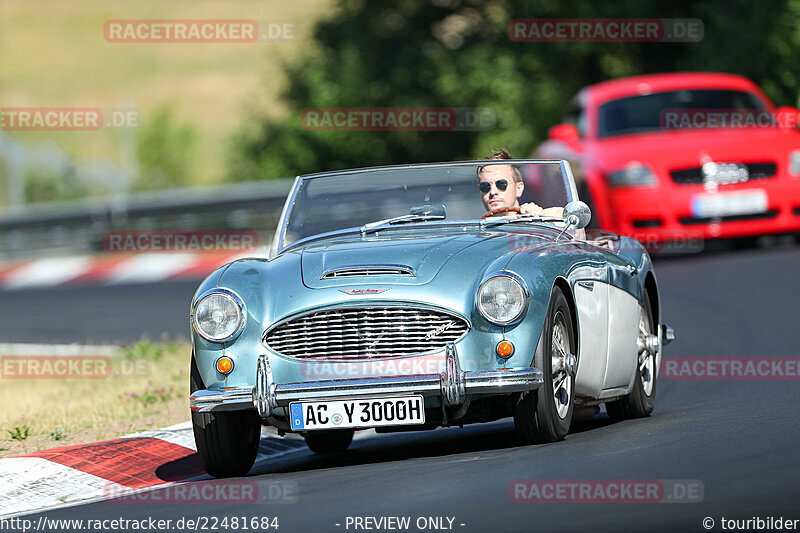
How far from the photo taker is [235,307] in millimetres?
7035

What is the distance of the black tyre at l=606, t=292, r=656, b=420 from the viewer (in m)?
8.34

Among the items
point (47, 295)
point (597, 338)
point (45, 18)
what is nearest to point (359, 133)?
point (47, 295)

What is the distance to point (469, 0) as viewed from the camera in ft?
99.2

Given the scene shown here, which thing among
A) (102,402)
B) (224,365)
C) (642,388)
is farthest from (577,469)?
(102,402)

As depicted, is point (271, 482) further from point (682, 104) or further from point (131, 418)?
point (682, 104)

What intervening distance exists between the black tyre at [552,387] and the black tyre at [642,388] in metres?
1.18

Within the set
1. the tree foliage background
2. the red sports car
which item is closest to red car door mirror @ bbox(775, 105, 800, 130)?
the red sports car

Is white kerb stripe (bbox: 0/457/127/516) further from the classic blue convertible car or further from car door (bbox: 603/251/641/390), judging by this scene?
car door (bbox: 603/251/641/390)

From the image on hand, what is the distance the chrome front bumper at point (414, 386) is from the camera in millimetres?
6621

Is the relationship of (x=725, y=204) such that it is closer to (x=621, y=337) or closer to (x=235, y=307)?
(x=621, y=337)

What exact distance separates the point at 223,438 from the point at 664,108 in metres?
10.3

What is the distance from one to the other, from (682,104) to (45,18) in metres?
78.3

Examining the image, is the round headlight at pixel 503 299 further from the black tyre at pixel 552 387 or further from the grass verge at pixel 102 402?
the grass verge at pixel 102 402

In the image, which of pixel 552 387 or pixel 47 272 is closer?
pixel 552 387
